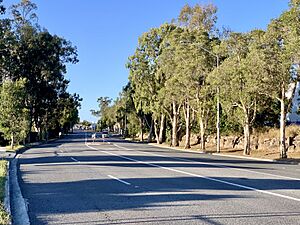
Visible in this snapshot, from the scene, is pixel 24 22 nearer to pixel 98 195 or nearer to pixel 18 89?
pixel 18 89

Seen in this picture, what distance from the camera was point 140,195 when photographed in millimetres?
12180

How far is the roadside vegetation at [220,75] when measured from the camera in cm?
3161

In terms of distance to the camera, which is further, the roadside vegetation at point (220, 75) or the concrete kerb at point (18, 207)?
the roadside vegetation at point (220, 75)

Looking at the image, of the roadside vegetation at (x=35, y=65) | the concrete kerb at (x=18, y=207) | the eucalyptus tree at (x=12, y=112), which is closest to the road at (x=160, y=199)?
the concrete kerb at (x=18, y=207)

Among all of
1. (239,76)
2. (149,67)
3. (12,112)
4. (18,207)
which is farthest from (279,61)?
(149,67)

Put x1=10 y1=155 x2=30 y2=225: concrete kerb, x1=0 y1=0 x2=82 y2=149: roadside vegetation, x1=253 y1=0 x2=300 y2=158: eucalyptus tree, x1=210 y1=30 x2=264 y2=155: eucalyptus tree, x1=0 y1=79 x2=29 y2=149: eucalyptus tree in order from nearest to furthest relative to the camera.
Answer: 1. x1=10 y1=155 x2=30 y2=225: concrete kerb
2. x1=253 y1=0 x2=300 y2=158: eucalyptus tree
3. x1=210 y1=30 x2=264 y2=155: eucalyptus tree
4. x1=0 y1=79 x2=29 y2=149: eucalyptus tree
5. x1=0 y1=0 x2=82 y2=149: roadside vegetation

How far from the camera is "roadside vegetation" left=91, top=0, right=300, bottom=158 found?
31609 mm

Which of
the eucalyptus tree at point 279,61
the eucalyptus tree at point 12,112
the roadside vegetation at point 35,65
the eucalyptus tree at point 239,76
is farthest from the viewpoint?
the roadside vegetation at point 35,65

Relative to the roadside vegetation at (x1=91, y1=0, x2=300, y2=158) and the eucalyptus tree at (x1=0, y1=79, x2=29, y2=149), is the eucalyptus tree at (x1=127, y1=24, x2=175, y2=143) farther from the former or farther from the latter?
the eucalyptus tree at (x1=0, y1=79, x2=29, y2=149)

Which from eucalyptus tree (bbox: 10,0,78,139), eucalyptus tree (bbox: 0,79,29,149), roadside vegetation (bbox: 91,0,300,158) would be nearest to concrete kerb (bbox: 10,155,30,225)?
roadside vegetation (bbox: 91,0,300,158)

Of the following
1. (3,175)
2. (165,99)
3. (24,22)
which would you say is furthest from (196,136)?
(3,175)

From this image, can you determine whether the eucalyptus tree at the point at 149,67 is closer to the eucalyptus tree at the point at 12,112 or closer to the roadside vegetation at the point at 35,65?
the roadside vegetation at the point at 35,65

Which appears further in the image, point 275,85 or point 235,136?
point 235,136

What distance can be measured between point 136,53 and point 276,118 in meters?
22.8
